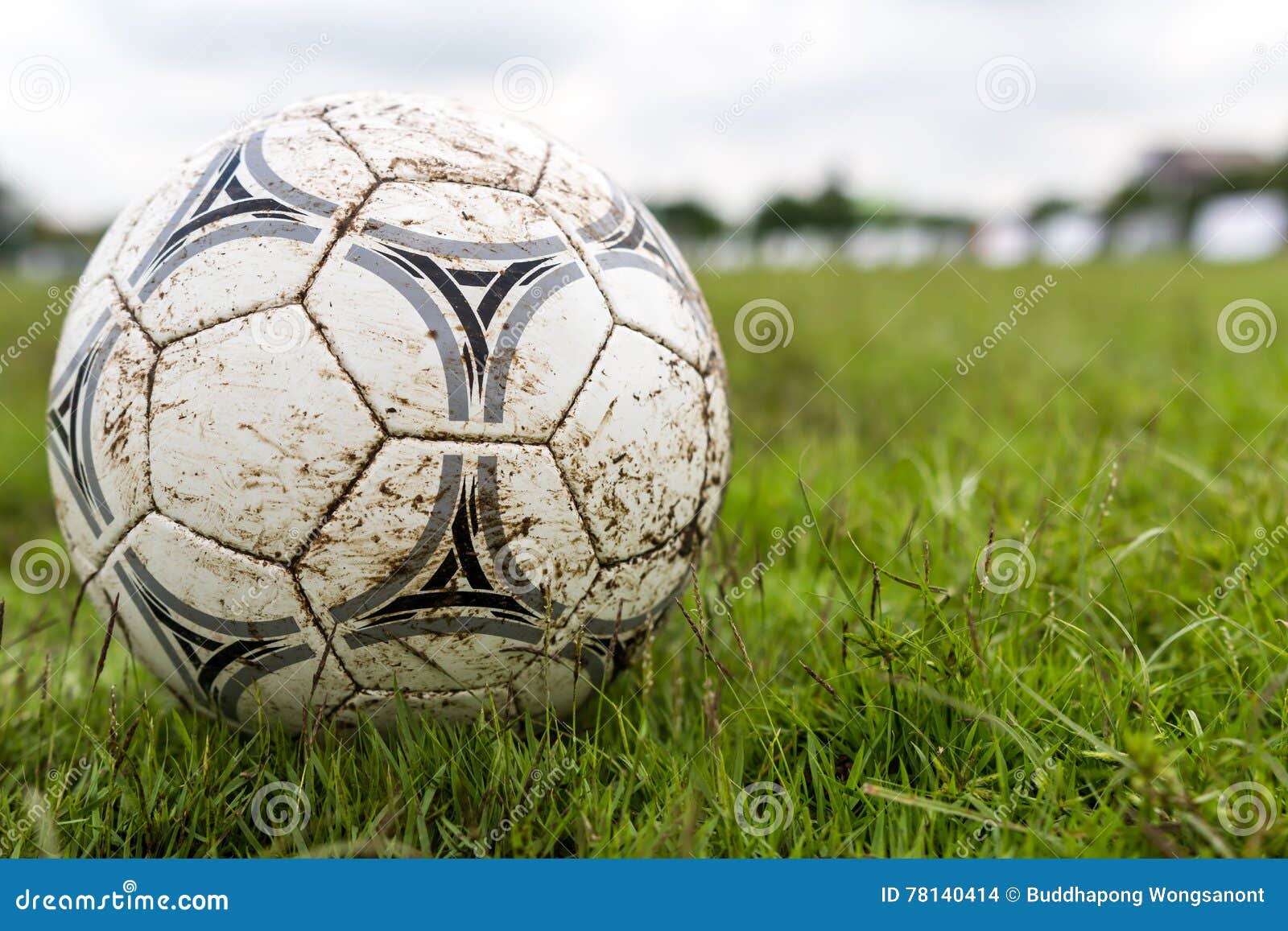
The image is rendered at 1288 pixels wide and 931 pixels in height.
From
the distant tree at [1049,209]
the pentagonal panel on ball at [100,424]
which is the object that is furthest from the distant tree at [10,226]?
the distant tree at [1049,209]

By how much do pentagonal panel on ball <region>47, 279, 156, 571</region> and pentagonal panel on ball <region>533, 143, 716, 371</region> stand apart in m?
1.04

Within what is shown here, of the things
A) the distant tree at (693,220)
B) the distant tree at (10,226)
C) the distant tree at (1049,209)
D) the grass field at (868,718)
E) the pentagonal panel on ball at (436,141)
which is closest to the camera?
the grass field at (868,718)

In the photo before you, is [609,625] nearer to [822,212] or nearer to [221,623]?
[221,623]

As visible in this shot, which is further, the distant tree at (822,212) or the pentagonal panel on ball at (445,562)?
the distant tree at (822,212)

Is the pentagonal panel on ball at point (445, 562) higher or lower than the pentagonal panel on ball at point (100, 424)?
lower

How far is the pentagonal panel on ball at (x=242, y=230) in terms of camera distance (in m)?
2.06

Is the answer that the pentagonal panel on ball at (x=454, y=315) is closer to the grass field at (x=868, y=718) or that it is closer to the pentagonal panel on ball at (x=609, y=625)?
the pentagonal panel on ball at (x=609, y=625)

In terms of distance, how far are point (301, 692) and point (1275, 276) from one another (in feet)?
39.0

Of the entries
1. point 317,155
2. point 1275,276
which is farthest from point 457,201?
point 1275,276

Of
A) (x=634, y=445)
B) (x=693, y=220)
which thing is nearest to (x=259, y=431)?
(x=634, y=445)

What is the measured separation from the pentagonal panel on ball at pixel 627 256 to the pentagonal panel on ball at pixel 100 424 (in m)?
1.04

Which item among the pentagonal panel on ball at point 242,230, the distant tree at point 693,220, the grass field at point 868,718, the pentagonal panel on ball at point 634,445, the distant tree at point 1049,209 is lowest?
the grass field at point 868,718

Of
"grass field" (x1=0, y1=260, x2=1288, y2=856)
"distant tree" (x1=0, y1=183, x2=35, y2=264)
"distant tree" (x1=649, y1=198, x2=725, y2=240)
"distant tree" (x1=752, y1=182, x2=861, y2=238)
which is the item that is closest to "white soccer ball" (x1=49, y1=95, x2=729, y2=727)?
"grass field" (x1=0, y1=260, x2=1288, y2=856)

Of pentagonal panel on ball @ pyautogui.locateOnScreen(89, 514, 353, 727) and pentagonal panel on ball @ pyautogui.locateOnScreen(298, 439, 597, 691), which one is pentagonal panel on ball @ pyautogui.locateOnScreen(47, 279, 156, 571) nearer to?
pentagonal panel on ball @ pyautogui.locateOnScreen(89, 514, 353, 727)
